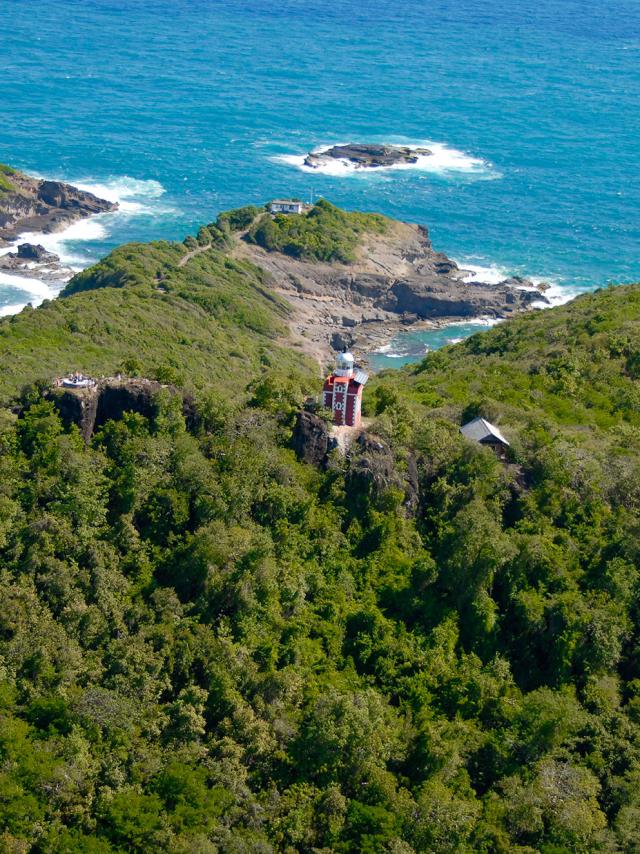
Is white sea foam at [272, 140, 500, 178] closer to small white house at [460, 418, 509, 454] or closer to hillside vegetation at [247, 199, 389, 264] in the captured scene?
hillside vegetation at [247, 199, 389, 264]

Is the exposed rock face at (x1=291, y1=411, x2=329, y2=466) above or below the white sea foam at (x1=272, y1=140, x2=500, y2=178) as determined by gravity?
below

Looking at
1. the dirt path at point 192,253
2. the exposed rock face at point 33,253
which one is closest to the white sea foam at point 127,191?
the exposed rock face at point 33,253

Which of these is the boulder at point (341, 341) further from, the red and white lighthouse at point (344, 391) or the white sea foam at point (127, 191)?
the red and white lighthouse at point (344, 391)

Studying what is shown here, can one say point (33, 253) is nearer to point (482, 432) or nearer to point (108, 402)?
point (108, 402)

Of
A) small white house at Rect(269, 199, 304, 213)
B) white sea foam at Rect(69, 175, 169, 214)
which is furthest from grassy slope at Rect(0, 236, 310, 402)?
white sea foam at Rect(69, 175, 169, 214)

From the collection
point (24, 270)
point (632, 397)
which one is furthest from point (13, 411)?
point (24, 270)

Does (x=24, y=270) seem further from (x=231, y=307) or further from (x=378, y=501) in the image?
(x=378, y=501)
